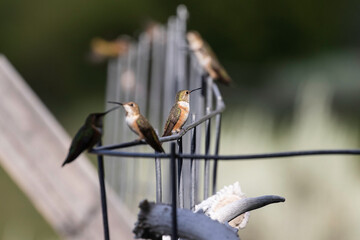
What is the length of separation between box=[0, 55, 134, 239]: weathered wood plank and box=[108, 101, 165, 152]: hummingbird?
0.67m

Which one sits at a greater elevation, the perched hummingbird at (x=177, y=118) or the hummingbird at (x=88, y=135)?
the perched hummingbird at (x=177, y=118)

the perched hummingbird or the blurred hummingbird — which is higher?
the blurred hummingbird

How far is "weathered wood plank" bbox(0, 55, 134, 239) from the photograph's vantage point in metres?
1.06

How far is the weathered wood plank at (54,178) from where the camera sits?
3.49 feet

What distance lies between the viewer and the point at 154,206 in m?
0.37

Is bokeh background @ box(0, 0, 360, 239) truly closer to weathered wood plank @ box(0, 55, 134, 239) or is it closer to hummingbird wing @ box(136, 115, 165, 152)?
weathered wood plank @ box(0, 55, 134, 239)

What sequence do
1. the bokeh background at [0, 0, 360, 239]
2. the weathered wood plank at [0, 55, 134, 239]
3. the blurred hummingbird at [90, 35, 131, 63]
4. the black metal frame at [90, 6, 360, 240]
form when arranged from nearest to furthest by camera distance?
the black metal frame at [90, 6, 360, 240]
the weathered wood plank at [0, 55, 134, 239]
the blurred hummingbird at [90, 35, 131, 63]
the bokeh background at [0, 0, 360, 239]

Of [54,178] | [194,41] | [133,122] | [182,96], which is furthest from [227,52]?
[133,122]

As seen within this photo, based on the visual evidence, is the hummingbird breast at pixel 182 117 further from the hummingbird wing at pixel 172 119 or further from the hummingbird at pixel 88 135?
the hummingbird at pixel 88 135

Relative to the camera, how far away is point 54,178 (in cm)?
107

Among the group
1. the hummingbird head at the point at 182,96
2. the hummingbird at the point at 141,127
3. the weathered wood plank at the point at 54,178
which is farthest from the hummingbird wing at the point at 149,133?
the weathered wood plank at the point at 54,178

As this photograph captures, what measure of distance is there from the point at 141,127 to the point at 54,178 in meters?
0.71

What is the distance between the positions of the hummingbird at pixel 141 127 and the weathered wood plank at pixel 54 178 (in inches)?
26.4

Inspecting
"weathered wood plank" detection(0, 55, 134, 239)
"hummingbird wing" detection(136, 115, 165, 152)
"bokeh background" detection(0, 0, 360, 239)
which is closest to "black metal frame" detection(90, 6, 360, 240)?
"hummingbird wing" detection(136, 115, 165, 152)
